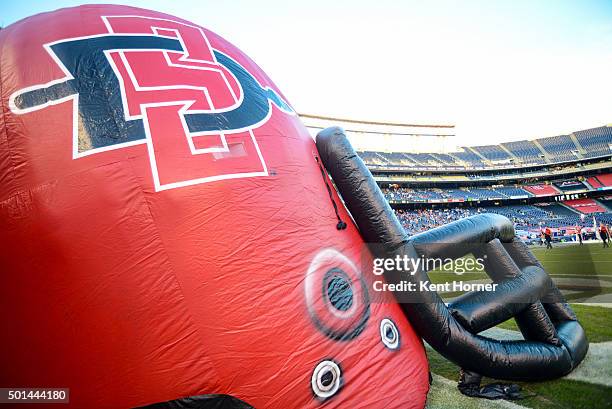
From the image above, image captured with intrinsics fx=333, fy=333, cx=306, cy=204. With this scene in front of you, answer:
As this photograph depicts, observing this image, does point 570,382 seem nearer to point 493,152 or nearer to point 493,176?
point 493,176

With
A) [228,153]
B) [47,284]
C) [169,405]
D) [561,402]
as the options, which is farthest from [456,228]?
[47,284]

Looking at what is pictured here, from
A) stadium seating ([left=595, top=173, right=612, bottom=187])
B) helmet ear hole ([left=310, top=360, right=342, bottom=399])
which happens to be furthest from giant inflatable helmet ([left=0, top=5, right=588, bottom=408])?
stadium seating ([left=595, top=173, right=612, bottom=187])

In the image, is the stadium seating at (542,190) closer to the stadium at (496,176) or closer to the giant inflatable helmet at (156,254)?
the stadium at (496,176)

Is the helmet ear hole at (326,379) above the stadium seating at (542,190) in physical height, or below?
above

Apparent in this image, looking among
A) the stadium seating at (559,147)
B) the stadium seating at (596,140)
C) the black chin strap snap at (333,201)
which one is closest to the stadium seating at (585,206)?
the stadium seating at (559,147)

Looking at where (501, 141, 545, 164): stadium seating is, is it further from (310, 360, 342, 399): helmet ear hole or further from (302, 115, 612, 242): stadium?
(310, 360, 342, 399): helmet ear hole

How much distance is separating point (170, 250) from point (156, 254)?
8 cm

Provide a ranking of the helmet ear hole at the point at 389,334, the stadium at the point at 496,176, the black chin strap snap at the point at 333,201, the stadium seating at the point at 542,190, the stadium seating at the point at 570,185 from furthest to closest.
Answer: the stadium seating at the point at 542,190 < the stadium seating at the point at 570,185 < the stadium at the point at 496,176 < the black chin strap snap at the point at 333,201 < the helmet ear hole at the point at 389,334

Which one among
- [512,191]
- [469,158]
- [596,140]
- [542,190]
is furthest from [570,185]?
[469,158]

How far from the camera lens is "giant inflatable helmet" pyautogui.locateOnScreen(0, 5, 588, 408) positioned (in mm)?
1988

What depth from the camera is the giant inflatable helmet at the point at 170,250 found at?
1.99m

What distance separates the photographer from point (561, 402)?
254cm

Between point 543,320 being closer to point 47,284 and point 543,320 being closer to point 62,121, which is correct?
point 47,284

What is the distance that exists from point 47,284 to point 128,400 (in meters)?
0.85
